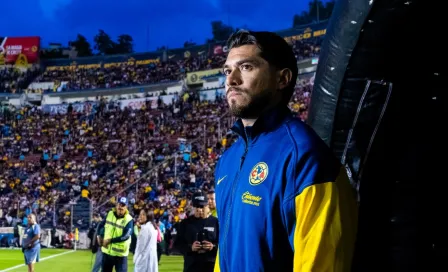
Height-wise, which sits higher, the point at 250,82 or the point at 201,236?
the point at 250,82

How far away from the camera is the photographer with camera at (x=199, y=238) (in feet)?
19.2

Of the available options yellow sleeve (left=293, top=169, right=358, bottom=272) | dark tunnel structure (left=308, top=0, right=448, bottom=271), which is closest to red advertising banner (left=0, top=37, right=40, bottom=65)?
dark tunnel structure (left=308, top=0, right=448, bottom=271)

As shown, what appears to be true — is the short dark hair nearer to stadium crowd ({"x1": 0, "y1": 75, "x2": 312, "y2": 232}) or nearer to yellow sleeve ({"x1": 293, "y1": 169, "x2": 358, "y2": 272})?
yellow sleeve ({"x1": 293, "y1": 169, "x2": 358, "y2": 272})

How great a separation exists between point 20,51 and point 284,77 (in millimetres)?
51291

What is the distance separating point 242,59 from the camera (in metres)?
1.94

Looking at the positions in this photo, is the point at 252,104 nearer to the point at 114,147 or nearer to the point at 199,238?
the point at 199,238

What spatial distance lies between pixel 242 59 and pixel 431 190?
962mm

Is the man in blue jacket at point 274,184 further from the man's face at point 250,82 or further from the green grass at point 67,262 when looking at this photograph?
the green grass at point 67,262

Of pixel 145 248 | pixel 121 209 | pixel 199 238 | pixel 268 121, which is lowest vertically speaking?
pixel 145 248

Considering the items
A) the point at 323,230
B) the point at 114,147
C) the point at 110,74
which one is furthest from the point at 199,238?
the point at 110,74

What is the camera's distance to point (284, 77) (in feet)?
6.49

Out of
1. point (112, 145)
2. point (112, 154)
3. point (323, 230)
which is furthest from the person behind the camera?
point (112, 145)

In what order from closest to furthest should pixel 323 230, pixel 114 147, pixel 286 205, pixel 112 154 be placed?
pixel 323 230 < pixel 286 205 < pixel 112 154 < pixel 114 147

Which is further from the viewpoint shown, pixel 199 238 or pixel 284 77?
pixel 199 238
